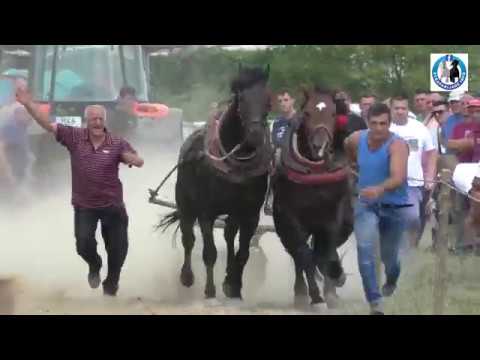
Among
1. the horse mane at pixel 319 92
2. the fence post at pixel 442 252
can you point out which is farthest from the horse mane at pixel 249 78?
the fence post at pixel 442 252

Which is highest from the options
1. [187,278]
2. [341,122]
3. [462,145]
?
[341,122]

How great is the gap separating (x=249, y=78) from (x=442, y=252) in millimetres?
2058

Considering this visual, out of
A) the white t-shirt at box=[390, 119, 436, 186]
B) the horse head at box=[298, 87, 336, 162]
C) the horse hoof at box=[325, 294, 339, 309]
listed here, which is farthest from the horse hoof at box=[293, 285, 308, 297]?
the white t-shirt at box=[390, 119, 436, 186]

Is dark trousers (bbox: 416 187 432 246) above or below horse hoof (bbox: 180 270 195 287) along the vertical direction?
above

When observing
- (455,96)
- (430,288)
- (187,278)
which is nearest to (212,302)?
(187,278)

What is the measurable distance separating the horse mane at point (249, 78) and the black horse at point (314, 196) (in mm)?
469

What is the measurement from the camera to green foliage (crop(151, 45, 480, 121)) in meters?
10.9

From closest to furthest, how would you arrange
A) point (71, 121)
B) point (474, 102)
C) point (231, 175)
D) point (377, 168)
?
point (377, 168)
point (231, 175)
point (71, 121)
point (474, 102)

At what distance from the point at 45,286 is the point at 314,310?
2.28m

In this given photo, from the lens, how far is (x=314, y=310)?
10.9 metres

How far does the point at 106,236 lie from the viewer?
10.8 metres

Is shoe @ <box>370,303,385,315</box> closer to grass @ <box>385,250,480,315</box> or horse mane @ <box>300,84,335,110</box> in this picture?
grass @ <box>385,250,480,315</box>

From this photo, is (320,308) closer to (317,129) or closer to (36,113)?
(317,129)

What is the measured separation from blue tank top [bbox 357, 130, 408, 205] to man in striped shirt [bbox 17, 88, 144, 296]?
5.98 ft
